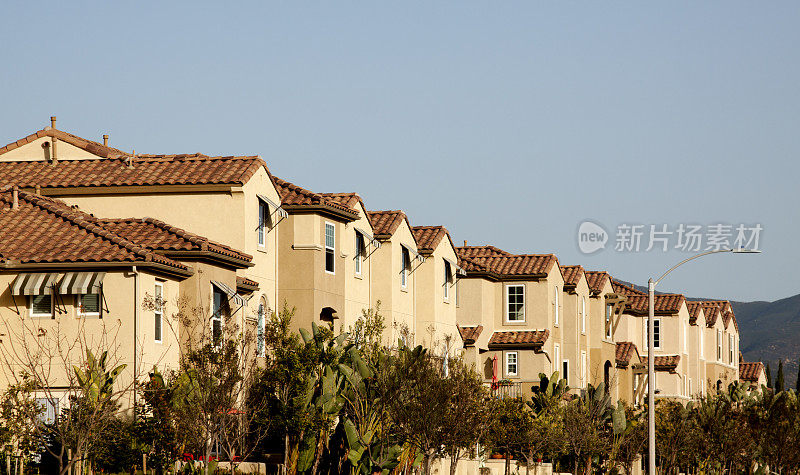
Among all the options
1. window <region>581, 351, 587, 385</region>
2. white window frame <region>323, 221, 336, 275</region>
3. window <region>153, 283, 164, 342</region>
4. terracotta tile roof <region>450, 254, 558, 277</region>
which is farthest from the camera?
window <region>581, 351, 587, 385</region>

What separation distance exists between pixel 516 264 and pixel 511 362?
4880 millimetres

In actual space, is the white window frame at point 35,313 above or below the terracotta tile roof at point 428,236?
below

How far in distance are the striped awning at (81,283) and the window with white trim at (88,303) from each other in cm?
45

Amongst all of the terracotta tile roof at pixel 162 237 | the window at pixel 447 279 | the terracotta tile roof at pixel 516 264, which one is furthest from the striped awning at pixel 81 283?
the terracotta tile roof at pixel 516 264

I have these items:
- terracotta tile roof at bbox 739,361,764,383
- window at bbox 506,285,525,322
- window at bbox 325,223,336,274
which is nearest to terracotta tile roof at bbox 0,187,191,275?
window at bbox 325,223,336,274

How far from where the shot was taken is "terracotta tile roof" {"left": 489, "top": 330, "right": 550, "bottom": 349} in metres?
54.0

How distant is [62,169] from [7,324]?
935 centimetres

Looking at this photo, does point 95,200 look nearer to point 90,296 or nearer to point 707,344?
point 90,296

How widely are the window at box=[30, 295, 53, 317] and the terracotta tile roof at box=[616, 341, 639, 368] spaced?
45.2 metres

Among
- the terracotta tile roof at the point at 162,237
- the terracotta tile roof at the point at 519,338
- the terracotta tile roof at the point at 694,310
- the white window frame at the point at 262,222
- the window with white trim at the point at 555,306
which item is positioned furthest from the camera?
the terracotta tile roof at the point at 694,310

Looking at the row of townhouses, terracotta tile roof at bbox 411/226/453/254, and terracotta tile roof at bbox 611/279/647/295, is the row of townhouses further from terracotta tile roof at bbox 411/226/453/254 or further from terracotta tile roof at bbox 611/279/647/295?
terracotta tile roof at bbox 611/279/647/295

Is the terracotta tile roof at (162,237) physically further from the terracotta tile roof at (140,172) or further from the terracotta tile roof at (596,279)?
the terracotta tile roof at (596,279)

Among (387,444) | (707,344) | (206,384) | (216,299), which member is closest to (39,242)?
(216,299)

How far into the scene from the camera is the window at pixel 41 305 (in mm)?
29234
